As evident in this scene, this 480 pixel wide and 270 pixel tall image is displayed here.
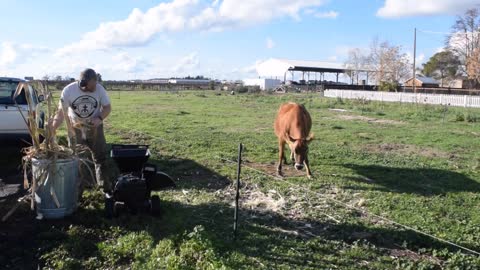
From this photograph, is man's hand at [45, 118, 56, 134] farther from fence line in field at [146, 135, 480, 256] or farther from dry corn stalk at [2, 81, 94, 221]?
fence line in field at [146, 135, 480, 256]

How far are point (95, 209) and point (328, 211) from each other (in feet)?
10.3

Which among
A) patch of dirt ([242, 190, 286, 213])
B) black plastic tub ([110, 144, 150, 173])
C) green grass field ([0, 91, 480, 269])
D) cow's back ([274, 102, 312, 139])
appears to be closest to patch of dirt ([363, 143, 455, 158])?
green grass field ([0, 91, 480, 269])

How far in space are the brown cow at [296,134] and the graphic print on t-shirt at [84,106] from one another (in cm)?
361

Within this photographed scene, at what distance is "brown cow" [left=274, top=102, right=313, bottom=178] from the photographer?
8203 millimetres

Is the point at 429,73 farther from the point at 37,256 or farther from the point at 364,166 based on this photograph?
the point at 37,256

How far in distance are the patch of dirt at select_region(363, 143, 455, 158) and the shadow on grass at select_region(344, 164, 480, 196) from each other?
2018mm

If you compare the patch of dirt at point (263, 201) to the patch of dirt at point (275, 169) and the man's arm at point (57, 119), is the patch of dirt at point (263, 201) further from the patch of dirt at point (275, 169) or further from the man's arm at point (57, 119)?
the man's arm at point (57, 119)

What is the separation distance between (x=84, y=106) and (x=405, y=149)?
8310mm

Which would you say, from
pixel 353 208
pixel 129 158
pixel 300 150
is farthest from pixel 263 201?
pixel 129 158

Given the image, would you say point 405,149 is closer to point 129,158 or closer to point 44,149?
point 129,158

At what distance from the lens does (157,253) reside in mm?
4746

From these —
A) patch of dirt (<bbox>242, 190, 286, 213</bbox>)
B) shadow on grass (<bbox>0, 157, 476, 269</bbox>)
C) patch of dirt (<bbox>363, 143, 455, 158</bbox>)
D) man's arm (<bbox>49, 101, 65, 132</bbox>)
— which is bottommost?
shadow on grass (<bbox>0, 157, 476, 269</bbox>)

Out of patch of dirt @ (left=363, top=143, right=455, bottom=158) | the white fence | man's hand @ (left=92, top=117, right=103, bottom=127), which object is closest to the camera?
man's hand @ (left=92, top=117, right=103, bottom=127)

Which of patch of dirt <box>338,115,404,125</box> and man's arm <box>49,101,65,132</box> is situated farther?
patch of dirt <box>338,115,404,125</box>
